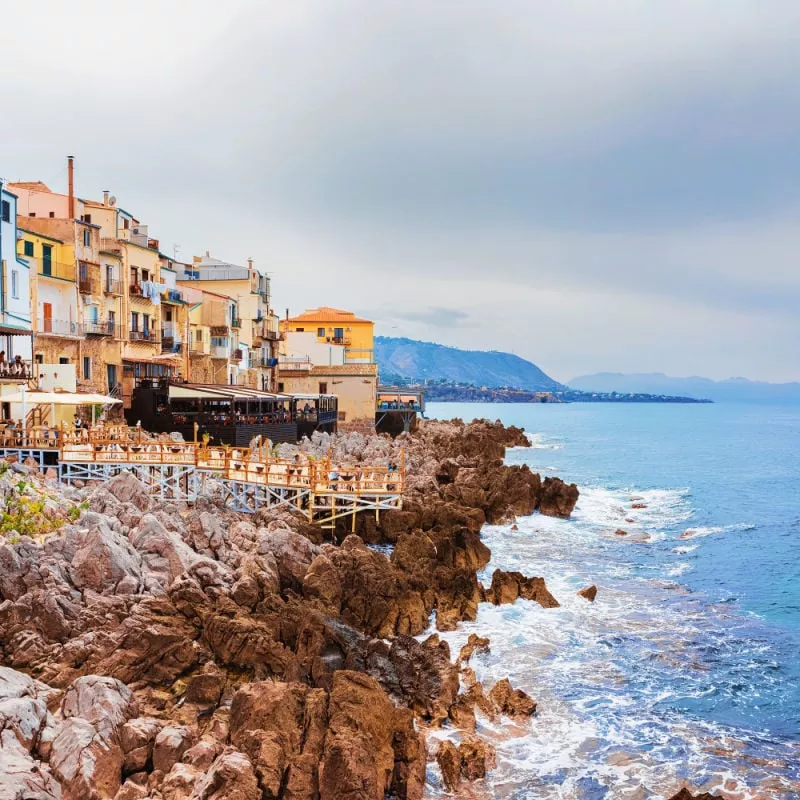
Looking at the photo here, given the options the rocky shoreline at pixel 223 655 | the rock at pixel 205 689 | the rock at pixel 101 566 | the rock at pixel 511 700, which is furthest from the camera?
the rock at pixel 101 566

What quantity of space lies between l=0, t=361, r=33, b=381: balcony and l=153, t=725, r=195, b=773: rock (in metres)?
26.4

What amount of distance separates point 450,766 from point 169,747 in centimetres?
535

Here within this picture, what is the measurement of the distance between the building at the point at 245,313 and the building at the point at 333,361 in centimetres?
185

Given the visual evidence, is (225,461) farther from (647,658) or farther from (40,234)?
(40,234)

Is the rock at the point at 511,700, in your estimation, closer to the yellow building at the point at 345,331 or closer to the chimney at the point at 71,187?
the chimney at the point at 71,187

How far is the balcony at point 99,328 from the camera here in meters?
50.0

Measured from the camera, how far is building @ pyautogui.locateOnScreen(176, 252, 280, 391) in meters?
72.8

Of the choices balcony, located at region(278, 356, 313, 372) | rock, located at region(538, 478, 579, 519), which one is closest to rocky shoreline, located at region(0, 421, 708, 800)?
rock, located at region(538, 478, 579, 519)

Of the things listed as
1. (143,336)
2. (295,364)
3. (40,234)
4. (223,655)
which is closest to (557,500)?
(143,336)

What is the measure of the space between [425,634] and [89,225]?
127 feet

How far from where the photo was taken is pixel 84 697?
14.9 m

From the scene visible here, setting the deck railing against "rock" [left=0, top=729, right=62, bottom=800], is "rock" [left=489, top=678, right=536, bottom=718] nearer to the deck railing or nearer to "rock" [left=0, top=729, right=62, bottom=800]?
"rock" [left=0, top=729, right=62, bottom=800]

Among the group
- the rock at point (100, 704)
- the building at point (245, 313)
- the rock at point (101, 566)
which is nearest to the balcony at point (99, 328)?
the building at point (245, 313)

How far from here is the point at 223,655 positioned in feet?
60.0
